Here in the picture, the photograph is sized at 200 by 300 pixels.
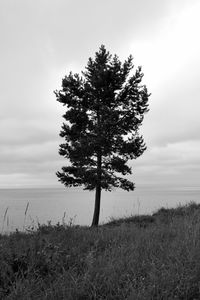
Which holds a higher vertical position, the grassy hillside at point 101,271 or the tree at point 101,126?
the tree at point 101,126

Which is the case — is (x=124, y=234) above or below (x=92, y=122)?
below

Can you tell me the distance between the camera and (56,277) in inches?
152

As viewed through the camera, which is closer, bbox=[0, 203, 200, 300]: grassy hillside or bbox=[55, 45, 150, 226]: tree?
bbox=[0, 203, 200, 300]: grassy hillside

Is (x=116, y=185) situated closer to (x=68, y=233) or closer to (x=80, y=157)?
(x=80, y=157)

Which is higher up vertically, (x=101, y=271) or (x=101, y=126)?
(x=101, y=126)

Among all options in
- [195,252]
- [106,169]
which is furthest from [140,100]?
[195,252]

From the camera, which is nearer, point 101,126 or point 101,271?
point 101,271

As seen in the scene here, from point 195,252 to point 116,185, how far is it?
13259mm

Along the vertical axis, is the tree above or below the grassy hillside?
above

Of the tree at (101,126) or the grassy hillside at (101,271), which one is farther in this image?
the tree at (101,126)

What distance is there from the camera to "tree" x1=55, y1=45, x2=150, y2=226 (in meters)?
17.2

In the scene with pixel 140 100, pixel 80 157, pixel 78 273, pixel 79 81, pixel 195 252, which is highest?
pixel 79 81

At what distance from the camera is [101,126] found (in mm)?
16938

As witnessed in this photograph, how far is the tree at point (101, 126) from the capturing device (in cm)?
1717
